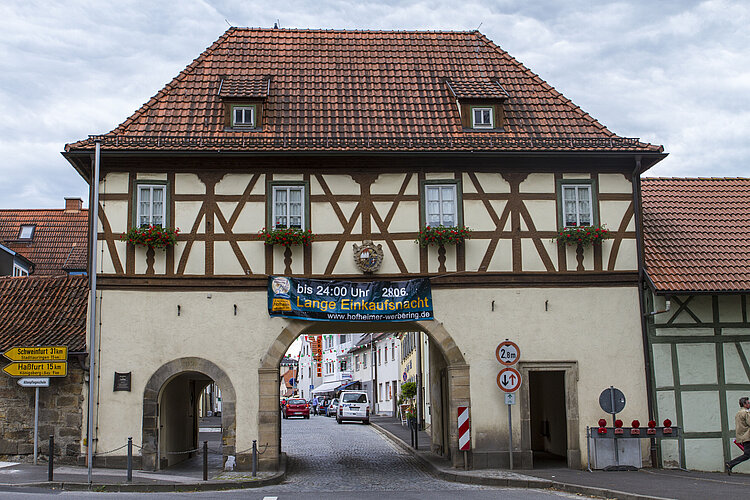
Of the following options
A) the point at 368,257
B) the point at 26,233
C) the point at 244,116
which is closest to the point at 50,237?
the point at 26,233

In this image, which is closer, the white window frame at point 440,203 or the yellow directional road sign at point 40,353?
the yellow directional road sign at point 40,353

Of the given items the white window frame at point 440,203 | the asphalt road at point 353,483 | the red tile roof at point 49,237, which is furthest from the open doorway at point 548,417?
the red tile roof at point 49,237

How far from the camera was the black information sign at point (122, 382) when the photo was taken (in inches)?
792

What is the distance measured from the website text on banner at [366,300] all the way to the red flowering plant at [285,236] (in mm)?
820

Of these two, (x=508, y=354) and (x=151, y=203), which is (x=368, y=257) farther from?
(x=151, y=203)

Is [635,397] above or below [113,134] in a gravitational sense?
below

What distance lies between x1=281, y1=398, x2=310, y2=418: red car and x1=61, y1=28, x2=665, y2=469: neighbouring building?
36.5 meters

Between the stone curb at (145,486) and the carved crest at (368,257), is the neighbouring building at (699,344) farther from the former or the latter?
the stone curb at (145,486)

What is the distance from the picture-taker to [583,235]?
68.3 feet

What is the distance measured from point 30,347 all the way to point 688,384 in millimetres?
14646

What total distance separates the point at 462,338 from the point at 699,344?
18.1 feet

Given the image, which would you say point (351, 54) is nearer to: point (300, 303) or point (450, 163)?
point (450, 163)

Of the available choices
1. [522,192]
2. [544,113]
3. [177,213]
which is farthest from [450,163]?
[177,213]

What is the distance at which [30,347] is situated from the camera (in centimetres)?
1945
